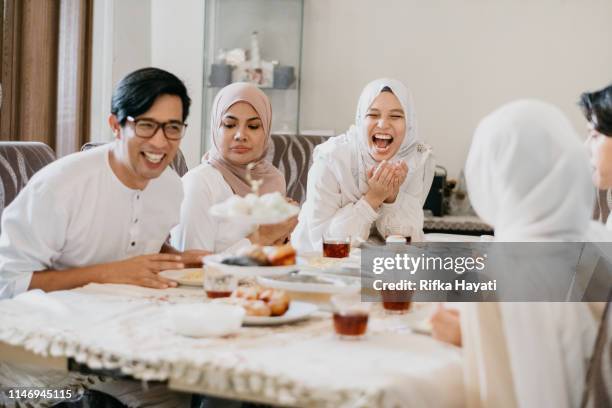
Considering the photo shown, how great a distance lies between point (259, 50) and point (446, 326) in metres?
4.40

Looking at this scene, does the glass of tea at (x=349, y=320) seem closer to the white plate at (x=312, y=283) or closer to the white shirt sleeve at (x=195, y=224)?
the white plate at (x=312, y=283)

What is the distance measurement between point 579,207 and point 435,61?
14.1ft

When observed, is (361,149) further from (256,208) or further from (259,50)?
(259,50)

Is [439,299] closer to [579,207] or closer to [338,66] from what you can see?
[579,207]

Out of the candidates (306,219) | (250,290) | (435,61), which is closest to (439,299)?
(250,290)

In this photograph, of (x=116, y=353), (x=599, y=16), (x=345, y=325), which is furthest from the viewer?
(x=599, y=16)

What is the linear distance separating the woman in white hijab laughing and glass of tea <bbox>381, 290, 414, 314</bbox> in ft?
4.30

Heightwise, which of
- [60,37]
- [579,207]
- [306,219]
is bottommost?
[306,219]

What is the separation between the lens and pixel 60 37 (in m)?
5.09

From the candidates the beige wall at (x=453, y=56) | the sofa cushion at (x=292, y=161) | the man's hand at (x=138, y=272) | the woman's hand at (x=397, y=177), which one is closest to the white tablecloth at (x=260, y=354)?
the man's hand at (x=138, y=272)

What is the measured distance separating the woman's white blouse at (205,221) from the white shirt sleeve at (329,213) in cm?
44

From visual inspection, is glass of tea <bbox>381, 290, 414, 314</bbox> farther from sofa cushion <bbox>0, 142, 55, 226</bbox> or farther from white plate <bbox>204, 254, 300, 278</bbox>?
sofa cushion <bbox>0, 142, 55, 226</bbox>

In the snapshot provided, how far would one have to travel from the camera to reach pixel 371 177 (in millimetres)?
3682

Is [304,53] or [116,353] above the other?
[304,53]
